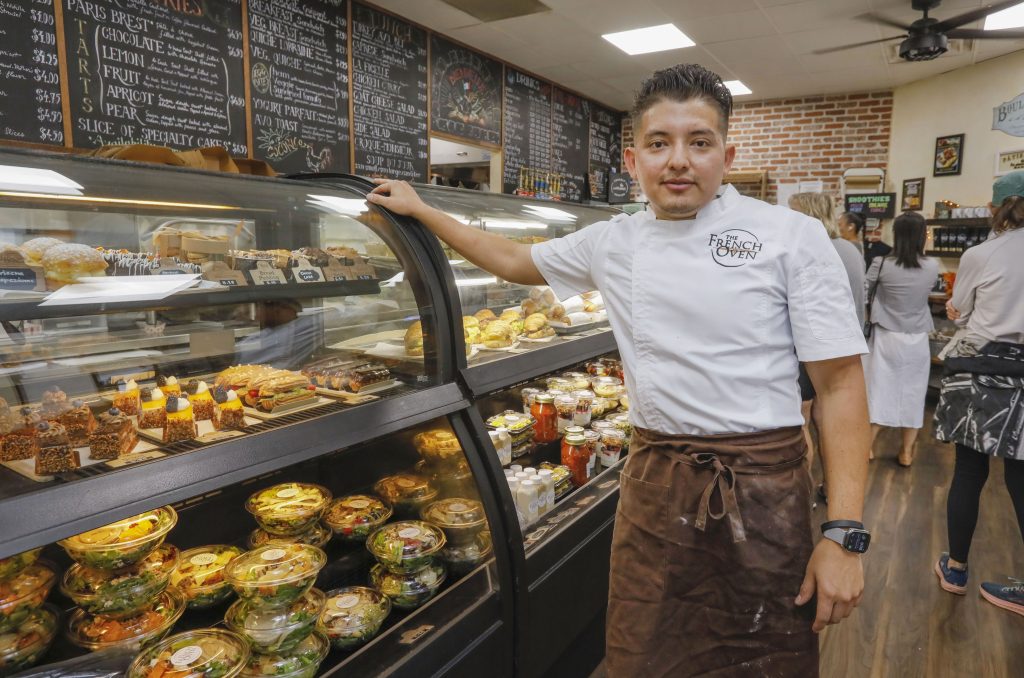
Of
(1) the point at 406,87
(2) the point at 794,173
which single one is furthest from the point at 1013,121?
(1) the point at 406,87

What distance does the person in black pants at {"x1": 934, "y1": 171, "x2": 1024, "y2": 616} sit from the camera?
2.72 m

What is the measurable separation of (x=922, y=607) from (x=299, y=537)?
8.82 ft

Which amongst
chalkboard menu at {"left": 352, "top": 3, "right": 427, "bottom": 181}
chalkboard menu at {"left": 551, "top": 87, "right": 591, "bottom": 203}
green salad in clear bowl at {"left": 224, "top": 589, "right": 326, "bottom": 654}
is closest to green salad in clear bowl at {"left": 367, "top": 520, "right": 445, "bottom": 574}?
green salad in clear bowl at {"left": 224, "top": 589, "right": 326, "bottom": 654}

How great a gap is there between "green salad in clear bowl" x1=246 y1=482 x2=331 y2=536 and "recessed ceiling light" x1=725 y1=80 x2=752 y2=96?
6.45 meters

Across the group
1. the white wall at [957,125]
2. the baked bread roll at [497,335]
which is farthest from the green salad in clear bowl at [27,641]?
the white wall at [957,125]

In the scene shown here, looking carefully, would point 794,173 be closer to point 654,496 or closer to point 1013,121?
point 1013,121

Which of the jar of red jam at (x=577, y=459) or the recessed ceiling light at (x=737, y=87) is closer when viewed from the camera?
the jar of red jam at (x=577, y=459)

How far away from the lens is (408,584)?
68.0 inches

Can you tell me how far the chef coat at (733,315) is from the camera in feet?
4.40

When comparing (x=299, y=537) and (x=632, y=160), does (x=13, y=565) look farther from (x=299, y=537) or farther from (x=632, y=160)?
(x=632, y=160)

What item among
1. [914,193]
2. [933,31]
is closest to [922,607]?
[933,31]

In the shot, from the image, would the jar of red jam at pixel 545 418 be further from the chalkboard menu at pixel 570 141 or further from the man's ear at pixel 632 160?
the chalkboard menu at pixel 570 141

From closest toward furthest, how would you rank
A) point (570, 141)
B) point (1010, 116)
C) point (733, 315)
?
point (733, 315) < point (1010, 116) < point (570, 141)

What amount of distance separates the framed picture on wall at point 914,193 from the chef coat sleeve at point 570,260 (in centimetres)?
659
